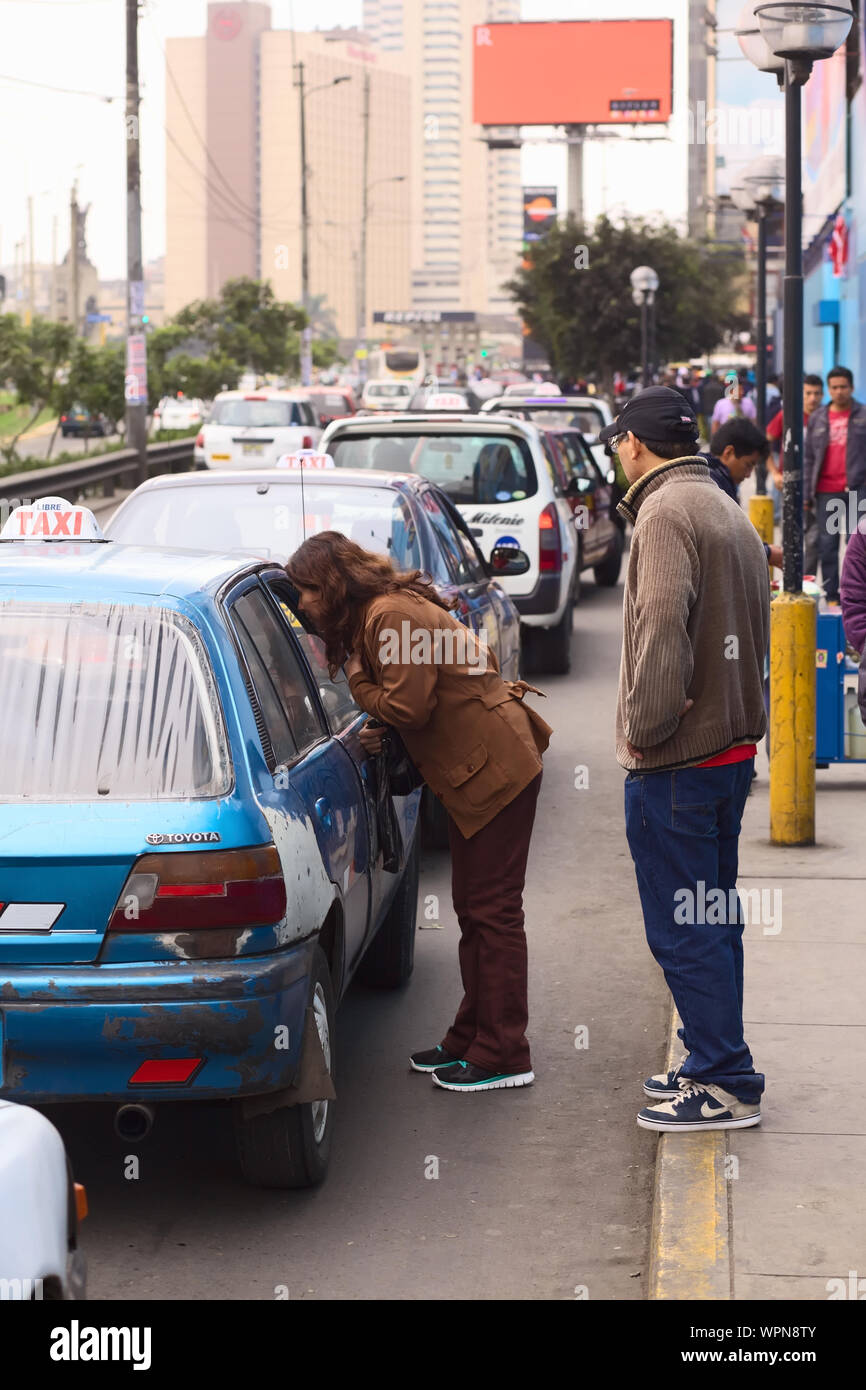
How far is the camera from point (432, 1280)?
4.41 metres

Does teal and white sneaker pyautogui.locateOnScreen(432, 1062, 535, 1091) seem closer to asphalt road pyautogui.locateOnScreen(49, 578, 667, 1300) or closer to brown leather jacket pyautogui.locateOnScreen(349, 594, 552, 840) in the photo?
asphalt road pyautogui.locateOnScreen(49, 578, 667, 1300)

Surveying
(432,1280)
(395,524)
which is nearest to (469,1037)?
(432,1280)

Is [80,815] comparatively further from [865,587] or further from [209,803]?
[865,587]

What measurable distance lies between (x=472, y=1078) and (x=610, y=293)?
46284 millimetres

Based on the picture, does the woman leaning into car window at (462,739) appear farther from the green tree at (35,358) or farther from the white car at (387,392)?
the white car at (387,392)

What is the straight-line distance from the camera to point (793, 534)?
857cm

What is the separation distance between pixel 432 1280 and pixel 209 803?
3.91 ft

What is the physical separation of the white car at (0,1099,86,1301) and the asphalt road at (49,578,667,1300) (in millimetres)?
1439

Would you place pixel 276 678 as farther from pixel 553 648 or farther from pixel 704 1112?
pixel 553 648

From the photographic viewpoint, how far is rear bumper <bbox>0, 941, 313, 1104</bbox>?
169 inches

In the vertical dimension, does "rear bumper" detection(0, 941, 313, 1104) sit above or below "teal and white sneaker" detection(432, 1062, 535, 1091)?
above

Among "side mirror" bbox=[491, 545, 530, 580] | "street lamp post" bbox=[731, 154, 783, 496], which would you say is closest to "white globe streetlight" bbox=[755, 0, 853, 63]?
Result: "side mirror" bbox=[491, 545, 530, 580]
